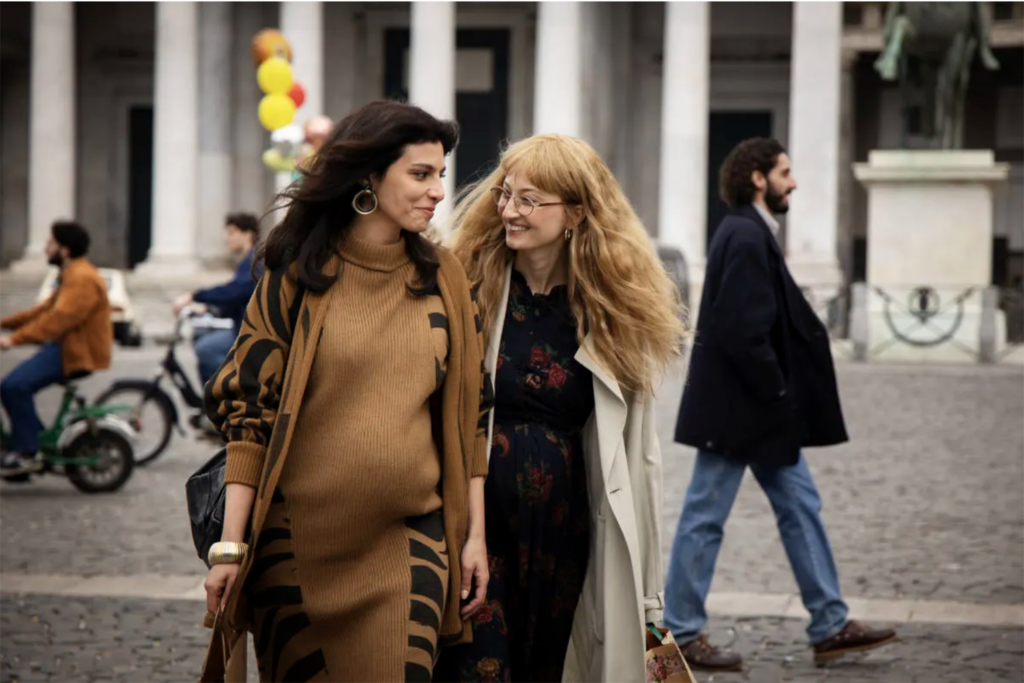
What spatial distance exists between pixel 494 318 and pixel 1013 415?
11.2 meters

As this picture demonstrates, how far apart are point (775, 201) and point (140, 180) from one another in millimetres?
34442

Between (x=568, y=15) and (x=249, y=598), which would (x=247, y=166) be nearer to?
(x=568, y=15)

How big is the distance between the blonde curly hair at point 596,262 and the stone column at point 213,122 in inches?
1210

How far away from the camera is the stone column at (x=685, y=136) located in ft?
100

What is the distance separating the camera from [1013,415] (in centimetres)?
1420

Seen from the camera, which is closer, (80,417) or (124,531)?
(124,531)

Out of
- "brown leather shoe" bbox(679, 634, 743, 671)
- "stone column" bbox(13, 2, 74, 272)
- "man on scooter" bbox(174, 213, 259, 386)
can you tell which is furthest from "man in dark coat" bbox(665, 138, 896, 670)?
"stone column" bbox(13, 2, 74, 272)

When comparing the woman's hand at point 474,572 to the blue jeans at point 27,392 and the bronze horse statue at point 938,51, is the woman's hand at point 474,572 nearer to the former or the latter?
the blue jeans at point 27,392

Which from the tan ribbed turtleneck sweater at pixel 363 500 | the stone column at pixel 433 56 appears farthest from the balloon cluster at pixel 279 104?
the tan ribbed turtleneck sweater at pixel 363 500

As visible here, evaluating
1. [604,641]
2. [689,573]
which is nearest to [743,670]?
[689,573]

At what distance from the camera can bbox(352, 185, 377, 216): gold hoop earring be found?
3.43 meters

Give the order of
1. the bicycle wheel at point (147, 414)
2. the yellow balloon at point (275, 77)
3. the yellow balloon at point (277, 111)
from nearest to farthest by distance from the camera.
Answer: the bicycle wheel at point (147, 414), the yellow balloon at point (277, 111), the yellow balloon at point (275, 77)

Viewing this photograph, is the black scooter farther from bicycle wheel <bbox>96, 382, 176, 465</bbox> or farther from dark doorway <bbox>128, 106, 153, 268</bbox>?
dark doorway <bbox>128, 106, 153, 268</bbox>

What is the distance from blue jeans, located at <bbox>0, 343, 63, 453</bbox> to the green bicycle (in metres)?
0.09
